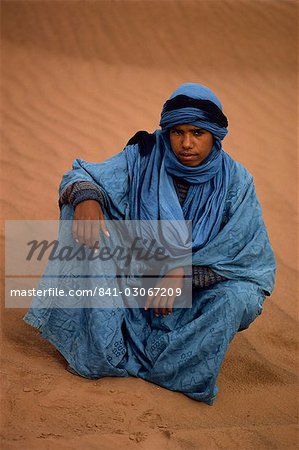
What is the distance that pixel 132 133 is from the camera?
364 inches

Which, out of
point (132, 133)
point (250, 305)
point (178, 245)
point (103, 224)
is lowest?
point (250, 305)

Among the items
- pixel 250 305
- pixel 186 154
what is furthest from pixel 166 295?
pixel 186 154

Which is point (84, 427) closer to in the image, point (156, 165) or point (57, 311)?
point (57, 311)

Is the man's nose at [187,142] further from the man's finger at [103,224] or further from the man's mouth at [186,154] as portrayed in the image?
the man's finger at [103,224]

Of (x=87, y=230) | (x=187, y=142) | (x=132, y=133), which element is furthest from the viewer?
(x=132, y=133)

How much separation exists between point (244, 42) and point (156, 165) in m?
8.76

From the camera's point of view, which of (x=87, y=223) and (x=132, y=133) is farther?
(x=132, y=133)

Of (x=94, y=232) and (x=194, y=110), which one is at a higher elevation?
(x=194, y=110)

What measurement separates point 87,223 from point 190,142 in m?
0.70

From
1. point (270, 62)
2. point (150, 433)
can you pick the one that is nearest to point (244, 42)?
point (270, 62)

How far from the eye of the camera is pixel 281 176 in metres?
8.63

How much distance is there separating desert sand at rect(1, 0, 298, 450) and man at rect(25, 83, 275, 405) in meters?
0.16

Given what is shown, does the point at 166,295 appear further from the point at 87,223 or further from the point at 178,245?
the point at 87,223

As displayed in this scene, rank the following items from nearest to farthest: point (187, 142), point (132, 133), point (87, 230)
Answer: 1. point (87, 230)
2. point (187, 142)
3. point (132, 133)
